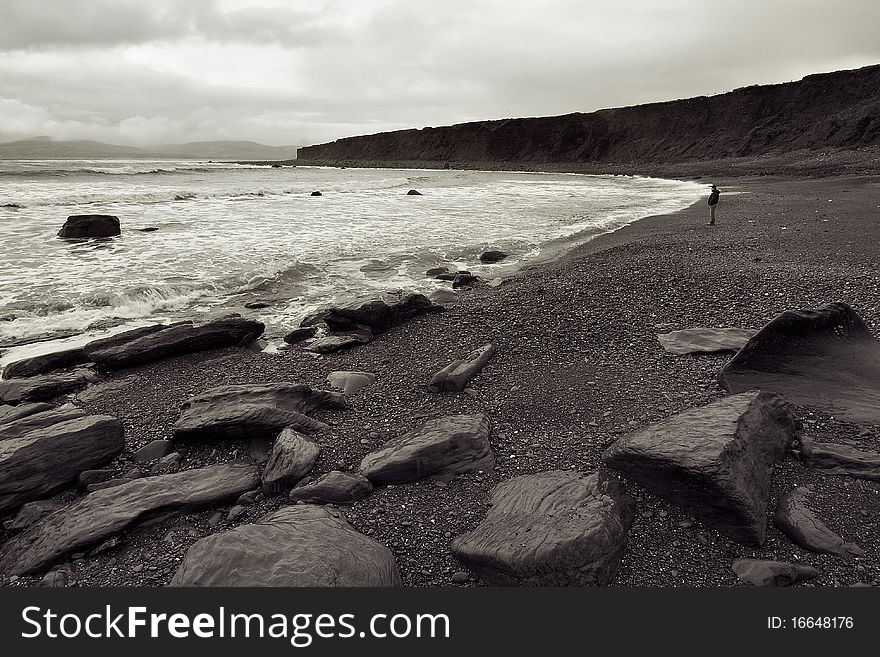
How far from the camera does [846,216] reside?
12.6m

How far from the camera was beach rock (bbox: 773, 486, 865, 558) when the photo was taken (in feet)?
8.80

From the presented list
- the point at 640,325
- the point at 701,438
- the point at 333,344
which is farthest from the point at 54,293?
the point at 701,438

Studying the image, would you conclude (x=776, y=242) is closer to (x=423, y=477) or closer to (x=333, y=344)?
(x=333, y=344)

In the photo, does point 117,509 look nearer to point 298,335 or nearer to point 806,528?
point 298,335

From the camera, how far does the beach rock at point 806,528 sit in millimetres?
2684

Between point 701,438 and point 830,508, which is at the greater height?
point 701,438

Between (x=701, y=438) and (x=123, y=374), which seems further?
(x=123, y=374)

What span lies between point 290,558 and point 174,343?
14.8 ft

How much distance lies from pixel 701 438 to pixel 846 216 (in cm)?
1309

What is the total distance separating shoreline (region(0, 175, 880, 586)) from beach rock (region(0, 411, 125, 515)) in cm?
20

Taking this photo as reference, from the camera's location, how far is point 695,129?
220 ft

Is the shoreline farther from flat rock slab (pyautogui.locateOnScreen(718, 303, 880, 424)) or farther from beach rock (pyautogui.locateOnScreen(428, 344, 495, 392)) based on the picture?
flat rock slab (pyautogui.locateOnScreen(718, 303, 880, 424))

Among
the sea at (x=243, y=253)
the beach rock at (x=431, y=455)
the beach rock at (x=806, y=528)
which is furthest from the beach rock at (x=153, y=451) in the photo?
the beach rock at (x=806, y=528)

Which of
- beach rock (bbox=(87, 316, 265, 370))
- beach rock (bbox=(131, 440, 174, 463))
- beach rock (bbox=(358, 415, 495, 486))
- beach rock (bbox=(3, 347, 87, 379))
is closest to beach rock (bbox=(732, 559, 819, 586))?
beach rock (bbox=(358, 415, 495, 486))
